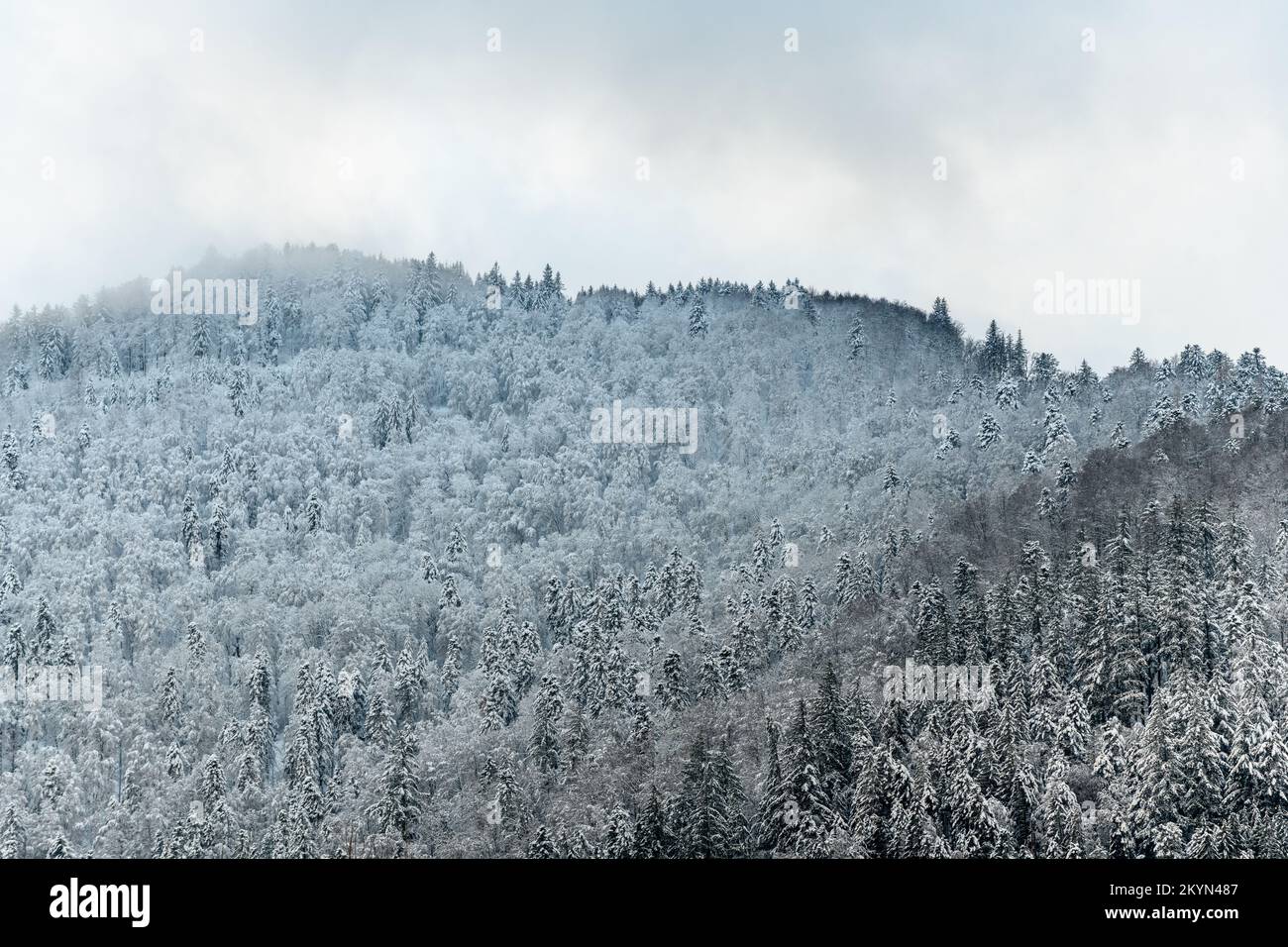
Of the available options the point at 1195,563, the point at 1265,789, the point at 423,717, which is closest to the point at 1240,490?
the point at 1195,563

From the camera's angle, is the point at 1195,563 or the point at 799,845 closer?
the point at 799,845

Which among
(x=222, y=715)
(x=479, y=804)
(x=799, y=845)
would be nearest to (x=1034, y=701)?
(x=799, y=845)

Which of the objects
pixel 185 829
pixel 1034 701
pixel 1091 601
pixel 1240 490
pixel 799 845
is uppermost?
pixel 1240 490

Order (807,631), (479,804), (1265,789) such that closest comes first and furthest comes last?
(1265,789) → (479,804) → (807,631)

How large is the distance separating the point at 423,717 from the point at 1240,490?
110943 millimetres

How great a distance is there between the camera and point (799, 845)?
10394cm

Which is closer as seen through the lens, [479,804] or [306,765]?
[479,804]

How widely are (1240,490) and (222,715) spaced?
13809 centimetres

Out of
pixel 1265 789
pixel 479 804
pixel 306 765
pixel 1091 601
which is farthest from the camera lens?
pixel 306 765

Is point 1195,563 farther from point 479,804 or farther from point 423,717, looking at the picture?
point 423,717
